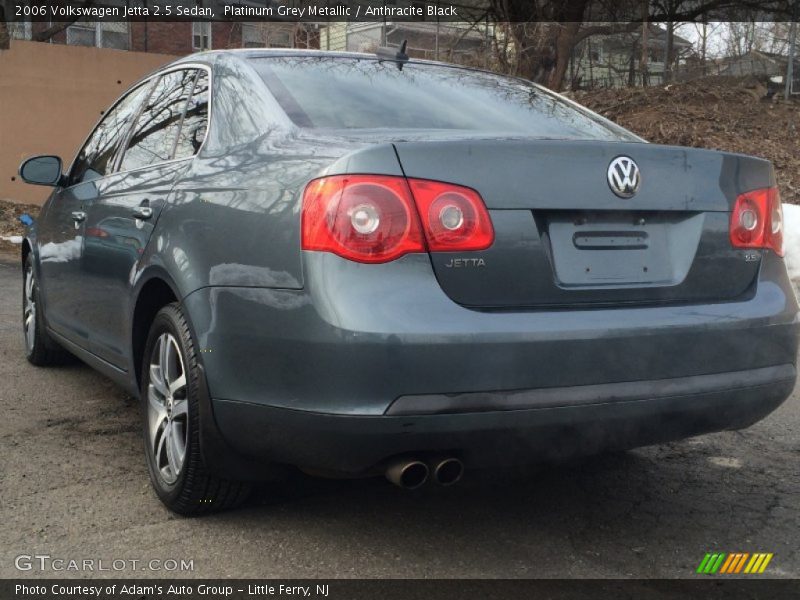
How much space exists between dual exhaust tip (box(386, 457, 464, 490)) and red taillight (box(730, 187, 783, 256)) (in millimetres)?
1183

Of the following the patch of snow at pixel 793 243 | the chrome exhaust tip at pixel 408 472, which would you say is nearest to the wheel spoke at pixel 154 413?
the chrome exhaust tip at pixel 408 472

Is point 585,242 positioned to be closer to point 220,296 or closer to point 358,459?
point 358,459

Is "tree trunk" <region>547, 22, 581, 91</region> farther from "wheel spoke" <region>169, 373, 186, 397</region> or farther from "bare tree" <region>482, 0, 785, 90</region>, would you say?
"wheel spoke" <region>169, 373, 186, 397</region>

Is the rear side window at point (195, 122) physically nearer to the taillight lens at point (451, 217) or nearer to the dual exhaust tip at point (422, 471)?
the taillight lens at point (451, 217)

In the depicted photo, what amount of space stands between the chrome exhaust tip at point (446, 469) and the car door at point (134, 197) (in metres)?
1.51

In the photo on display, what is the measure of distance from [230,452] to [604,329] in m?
1.20

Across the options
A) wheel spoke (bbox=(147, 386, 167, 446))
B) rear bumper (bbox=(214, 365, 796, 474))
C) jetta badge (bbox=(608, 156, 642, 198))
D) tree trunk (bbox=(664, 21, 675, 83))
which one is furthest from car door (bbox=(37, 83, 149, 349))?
tree trunk (bbox=(664, 21, 675, 83))

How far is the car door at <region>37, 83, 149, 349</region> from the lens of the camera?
4.66m

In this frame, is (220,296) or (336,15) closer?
(220,296)

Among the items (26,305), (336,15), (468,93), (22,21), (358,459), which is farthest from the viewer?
(336,15)

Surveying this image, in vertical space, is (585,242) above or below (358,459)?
above

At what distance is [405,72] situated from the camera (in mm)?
3893

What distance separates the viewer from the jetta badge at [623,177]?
299cm

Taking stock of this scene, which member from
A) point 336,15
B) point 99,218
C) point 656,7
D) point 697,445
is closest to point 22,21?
point 336,15
